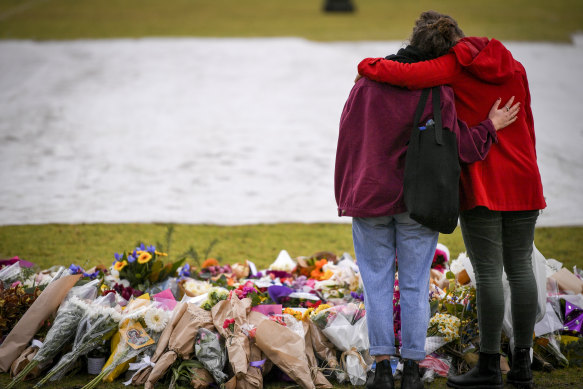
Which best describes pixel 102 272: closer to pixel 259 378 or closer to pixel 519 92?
pixel 259 378

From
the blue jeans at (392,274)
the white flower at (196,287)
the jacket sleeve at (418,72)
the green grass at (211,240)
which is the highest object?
the jacket sleeve at (418,72)

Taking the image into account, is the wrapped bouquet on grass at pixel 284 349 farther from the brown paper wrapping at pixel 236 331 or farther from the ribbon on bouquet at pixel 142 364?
the ribbon on bouquet at pixel 142 364

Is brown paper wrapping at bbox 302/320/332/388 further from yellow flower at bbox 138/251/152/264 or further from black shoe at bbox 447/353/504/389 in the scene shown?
yellow flower at bbox 138/251/152/264

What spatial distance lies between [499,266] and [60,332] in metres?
1.96

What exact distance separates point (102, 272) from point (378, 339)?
5.72 ft

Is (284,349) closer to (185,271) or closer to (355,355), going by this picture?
(355,355)

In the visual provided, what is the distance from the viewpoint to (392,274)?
9.39 ft

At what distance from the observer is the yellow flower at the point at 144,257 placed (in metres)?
3.67

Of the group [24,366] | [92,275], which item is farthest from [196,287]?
[24,366]

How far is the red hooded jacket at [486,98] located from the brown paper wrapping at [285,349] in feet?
3.11

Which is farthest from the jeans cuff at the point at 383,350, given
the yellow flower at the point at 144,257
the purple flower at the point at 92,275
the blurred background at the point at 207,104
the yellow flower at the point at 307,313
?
the blurred background at the point at 207,104

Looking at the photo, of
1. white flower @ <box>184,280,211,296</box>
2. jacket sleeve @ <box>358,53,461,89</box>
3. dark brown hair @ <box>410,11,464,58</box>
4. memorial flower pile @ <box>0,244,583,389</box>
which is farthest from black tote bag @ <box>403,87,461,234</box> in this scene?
white flower @ <box>184,280,211,296</box>

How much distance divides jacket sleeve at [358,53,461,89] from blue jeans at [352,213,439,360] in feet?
1.78

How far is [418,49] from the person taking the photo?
2.75 m
